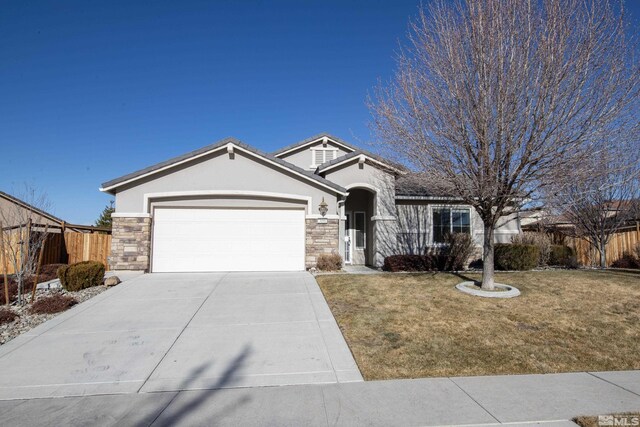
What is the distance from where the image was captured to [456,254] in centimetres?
1462

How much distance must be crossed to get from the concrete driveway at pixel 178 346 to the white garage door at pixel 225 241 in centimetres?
330

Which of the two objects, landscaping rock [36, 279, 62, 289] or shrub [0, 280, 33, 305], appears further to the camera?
landscaping rock [36, 279, 62, 289]

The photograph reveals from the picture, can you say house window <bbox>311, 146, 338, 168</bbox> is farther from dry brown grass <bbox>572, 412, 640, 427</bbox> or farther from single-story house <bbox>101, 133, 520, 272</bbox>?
dry brown grass <bbox>572, 412, 640, 427</bbox>

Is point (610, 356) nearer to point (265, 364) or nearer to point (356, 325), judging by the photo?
point (356, 325)

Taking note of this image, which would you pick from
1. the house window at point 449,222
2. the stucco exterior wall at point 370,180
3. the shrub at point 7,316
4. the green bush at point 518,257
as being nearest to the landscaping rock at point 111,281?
the shrub at point 7,316

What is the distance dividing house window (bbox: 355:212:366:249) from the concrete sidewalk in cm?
1199

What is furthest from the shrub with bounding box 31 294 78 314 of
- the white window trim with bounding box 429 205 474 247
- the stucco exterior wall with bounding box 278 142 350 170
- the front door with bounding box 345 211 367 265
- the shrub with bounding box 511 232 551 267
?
the shrub with bounding box 511 232 551 267

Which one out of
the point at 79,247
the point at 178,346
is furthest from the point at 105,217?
the point at 178,346

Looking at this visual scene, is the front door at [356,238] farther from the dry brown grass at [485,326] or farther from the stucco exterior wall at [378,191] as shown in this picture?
the dry brown grass at [485,326]

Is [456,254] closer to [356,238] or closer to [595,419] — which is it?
[356,238]

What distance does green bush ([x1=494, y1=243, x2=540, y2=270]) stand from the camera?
1354cm

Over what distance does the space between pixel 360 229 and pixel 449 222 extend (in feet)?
13.1

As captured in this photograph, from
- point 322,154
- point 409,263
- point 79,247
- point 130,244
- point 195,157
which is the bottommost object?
point 409,263

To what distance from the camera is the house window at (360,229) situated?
16859 millimetres
